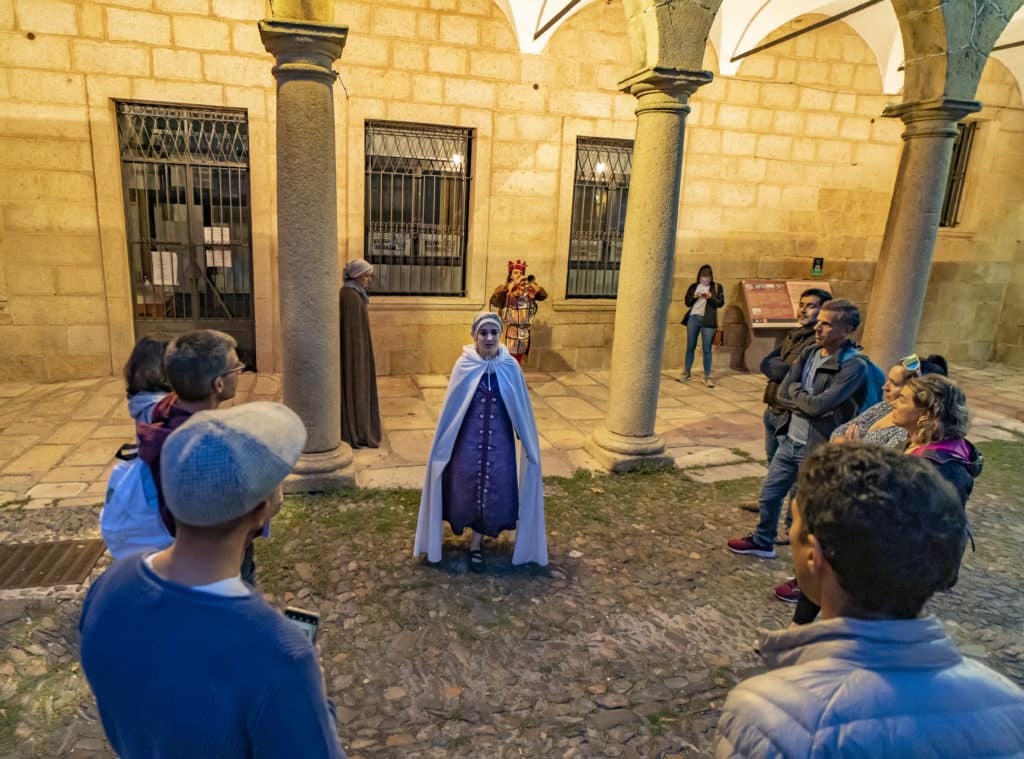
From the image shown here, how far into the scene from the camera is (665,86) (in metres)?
5.00

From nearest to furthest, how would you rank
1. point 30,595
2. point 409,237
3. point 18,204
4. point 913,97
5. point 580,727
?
point 580,727, point 30,595, point 913,97, point 18,204, point 409,237

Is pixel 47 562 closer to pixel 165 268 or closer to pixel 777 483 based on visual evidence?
pixel 777 483

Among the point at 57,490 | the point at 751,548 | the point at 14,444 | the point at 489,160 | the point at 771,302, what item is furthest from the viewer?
the point at 771,302

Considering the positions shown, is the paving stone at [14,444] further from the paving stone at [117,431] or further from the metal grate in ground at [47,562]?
the metal grate in ground at [47,562]

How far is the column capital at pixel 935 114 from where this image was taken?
6094 mm

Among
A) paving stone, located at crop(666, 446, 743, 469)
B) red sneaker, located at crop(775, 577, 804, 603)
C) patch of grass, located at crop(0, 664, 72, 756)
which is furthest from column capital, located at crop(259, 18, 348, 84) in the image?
red sneaker, located at crop(775, 577, 804, 603)

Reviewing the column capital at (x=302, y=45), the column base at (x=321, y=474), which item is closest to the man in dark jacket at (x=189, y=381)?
the column base at (x=321, y=474)

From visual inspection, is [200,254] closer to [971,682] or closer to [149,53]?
[149,53]

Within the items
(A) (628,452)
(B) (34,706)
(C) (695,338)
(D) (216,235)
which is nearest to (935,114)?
(C) (695,338)

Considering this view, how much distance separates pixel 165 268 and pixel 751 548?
7.15 m

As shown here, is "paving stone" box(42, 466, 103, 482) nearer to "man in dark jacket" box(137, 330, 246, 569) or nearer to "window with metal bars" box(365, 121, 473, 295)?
"man in dark jacket" box(137, 330, 246, 569)

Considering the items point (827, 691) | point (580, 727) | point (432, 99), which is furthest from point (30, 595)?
point (432, 99)

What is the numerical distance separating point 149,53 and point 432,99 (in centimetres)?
310

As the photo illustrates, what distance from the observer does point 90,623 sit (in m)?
1.13
